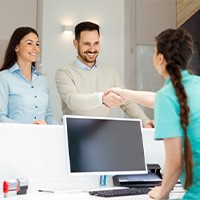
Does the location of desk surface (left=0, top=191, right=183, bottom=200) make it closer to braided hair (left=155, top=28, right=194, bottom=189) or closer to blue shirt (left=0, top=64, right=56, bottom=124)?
braided hair (left=155, top=28, right=194, bottom=189)

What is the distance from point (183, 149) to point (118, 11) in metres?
3.51

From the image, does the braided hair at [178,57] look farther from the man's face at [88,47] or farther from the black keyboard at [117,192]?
the man's face at [88,47]

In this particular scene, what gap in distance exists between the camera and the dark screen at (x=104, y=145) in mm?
2244

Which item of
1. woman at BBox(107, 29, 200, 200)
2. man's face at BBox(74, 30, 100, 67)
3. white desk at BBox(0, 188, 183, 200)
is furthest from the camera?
man's face at BBox(74, 30, 100, 67)

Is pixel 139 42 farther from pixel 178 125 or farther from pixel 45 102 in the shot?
pixel 178 125

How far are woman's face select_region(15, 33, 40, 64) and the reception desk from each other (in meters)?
0.85

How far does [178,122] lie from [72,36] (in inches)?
130

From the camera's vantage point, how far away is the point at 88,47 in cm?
326

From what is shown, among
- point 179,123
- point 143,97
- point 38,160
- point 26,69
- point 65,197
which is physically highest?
point 26,69

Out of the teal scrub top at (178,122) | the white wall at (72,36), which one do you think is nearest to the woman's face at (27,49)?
the white wall at (72,36)

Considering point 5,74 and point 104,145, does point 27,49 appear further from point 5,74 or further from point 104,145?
point 104,145

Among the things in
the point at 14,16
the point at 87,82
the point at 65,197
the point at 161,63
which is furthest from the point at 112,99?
the point at 14,16

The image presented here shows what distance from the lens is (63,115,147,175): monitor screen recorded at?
7.33 ft

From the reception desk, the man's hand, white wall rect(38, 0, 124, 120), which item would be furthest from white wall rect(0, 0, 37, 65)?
the reception desk
